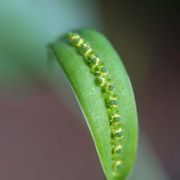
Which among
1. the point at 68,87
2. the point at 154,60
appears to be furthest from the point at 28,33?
the point at 154,60

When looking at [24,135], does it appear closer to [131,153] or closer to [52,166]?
[52,166]

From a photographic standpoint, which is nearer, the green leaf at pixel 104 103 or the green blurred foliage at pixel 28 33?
the green leaf at pixel 104 103

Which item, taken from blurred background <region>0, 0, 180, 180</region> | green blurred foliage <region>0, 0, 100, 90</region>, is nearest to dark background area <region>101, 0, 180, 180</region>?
blurred background <region>0, 0, 180, 180</region>

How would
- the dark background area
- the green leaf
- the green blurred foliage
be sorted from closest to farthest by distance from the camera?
the green leaf, the green blurred foliage, the dark background area

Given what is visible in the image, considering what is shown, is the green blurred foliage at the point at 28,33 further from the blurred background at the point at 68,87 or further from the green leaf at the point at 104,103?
the green leaf at the point at 104,103

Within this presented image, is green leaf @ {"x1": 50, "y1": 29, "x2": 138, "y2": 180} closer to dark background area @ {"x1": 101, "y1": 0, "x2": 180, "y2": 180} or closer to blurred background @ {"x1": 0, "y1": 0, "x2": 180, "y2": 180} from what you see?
blurred background @ {"x1": 0, "y1": 0, "x2": 180, "y2": 180}

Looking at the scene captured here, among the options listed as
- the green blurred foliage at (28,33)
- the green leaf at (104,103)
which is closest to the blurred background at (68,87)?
the green blurred foliage at (28,33)
